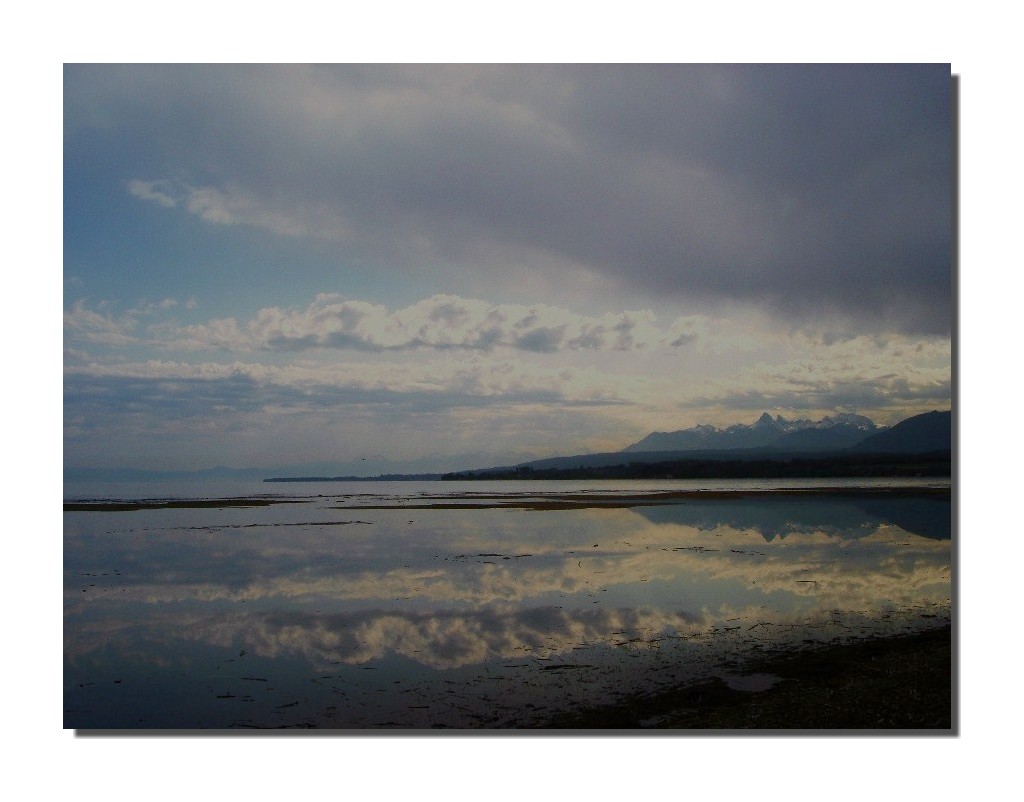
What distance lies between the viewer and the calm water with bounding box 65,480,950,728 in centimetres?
709

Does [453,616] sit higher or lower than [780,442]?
lower

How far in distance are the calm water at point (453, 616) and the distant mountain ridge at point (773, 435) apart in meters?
0.84

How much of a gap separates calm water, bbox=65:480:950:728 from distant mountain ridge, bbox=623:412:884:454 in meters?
0.84

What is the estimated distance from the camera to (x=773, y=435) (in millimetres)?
9445

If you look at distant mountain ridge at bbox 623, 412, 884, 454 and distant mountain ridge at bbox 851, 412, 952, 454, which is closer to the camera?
distant mountain ridge at bbox 851, 412, 952, 454

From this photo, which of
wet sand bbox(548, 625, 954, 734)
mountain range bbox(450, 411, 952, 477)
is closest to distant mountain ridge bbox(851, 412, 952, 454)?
mountain range bbox(450, 411, 952, 477)

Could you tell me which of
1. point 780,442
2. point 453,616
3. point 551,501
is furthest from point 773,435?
point 551,501

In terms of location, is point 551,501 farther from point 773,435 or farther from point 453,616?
point 773,435

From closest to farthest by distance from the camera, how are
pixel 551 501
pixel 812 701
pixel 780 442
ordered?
pixel 812 701 → pixel 780 442 → pixel 551 501

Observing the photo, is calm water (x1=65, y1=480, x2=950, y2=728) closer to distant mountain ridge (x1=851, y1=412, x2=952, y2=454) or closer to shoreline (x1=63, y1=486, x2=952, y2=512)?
distant mountain ridge (x1=851, y1=412, x2=952, y2=454)

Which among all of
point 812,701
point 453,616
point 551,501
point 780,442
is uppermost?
point 780,442

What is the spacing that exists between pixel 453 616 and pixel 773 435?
5.18 metres

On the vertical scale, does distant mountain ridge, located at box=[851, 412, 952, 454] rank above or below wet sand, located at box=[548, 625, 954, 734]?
above

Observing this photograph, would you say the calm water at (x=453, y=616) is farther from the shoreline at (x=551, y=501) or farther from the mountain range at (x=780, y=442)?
the shoreline at (x=551, y=501)
